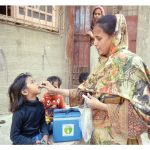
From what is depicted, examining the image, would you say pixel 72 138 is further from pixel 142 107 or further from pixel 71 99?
pixel 142 107

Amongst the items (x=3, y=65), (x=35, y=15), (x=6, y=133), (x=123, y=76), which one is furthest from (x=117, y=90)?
(x=35, y=15)

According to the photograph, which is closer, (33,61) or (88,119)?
(88,119)

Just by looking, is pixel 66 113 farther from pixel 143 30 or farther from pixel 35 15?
pixel 143 30

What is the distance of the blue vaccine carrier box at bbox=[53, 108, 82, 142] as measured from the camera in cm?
260

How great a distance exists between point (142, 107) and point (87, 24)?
14.9 feet

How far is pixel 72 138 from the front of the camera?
2.65 m

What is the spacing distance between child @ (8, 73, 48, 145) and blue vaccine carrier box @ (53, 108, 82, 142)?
10.8 inches

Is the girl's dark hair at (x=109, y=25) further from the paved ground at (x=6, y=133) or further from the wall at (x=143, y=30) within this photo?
the wall at (x=143, y=30)

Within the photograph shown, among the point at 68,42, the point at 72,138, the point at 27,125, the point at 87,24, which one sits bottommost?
the point at 72,138

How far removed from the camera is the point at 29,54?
439cm

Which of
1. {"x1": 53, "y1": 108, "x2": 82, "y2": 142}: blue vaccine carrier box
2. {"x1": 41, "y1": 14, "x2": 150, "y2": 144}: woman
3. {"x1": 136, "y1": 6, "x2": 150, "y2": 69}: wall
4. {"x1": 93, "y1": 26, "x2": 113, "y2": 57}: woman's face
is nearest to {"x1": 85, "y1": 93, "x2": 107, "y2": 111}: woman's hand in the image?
{"x1": 41, "y1": 14, "x2": 150, "y2": 144}: woman

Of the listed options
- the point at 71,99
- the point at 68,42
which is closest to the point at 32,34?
the point at 68,42

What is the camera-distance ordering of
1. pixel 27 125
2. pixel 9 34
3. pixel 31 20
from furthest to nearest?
1. pixel 31 20
2. pixel 9 34
3. pixel 27 125
